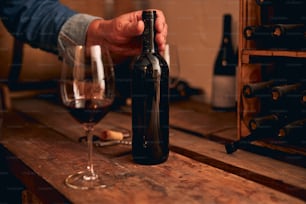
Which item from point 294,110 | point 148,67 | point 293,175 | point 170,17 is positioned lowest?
point 293,175

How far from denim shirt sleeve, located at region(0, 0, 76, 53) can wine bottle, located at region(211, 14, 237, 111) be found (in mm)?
582

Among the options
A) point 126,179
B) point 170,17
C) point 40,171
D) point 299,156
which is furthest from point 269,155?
point 170,17

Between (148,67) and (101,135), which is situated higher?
(148,67)

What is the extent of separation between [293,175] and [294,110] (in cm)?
21

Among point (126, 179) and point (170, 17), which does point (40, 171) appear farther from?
point (170, 17)

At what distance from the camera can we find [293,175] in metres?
0.86

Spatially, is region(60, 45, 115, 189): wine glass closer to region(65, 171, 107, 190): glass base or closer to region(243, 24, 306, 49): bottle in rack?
region(65, 171, 107, 190): glass base

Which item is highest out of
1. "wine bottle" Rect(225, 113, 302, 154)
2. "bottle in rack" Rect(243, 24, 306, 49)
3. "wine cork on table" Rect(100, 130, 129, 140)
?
"bottle in rack" Rect(243, 24, 306, 49)

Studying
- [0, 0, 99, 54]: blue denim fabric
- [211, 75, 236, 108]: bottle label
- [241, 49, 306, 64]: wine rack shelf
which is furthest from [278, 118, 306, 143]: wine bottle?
[0, 0, 99, 54]: blue denim fabric

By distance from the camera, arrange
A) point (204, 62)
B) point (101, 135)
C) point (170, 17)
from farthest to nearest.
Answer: point (170, 17), point (204, 62), point (101, 135)

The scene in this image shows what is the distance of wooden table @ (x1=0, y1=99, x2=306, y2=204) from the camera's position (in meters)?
0.74

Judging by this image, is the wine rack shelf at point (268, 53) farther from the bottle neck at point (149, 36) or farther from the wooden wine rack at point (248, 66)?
the bottle neck at point (149, 36)

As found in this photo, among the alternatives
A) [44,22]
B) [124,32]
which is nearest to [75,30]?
[44,22]

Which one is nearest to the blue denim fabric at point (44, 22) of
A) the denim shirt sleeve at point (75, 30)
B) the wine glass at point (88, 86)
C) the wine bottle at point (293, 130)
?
the denim shirt sleeve at point (75, 30)
